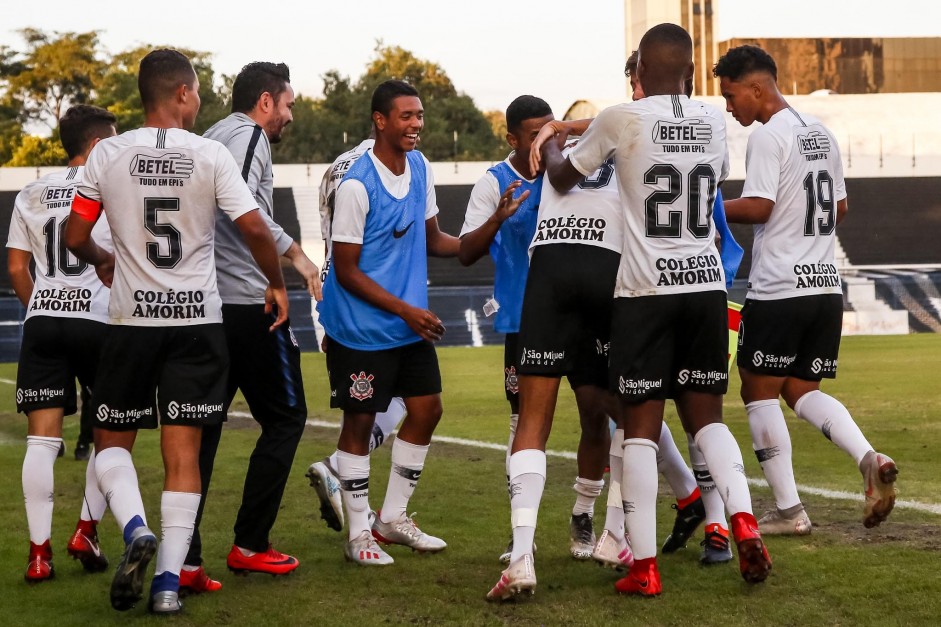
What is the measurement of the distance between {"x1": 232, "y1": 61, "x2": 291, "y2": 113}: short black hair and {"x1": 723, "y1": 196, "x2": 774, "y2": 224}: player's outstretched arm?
2138 mm

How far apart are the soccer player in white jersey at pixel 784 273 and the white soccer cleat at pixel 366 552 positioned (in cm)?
180

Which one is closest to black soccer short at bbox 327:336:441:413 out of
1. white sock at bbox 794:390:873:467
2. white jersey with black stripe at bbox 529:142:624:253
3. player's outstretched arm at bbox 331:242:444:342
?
player's outstretched arm at bbox 331:242:444:342

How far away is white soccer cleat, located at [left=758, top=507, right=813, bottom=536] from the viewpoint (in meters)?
5.73

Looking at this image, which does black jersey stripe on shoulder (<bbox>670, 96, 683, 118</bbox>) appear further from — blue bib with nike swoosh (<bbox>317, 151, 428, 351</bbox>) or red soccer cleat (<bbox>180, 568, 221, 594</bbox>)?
red soccer cleat (<bbox>180, 568, 221, 594</bbox>)

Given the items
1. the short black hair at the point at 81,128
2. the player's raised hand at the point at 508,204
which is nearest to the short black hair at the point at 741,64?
the player's raised hand at the point at 508,204

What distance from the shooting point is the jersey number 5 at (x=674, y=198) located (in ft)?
15.3

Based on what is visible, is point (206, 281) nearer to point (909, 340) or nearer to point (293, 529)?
point (293, 529)

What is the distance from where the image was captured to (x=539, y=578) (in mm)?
5047

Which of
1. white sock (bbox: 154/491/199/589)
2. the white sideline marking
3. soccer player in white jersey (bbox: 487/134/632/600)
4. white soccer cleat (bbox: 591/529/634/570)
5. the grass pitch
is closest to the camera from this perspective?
the grass pitch

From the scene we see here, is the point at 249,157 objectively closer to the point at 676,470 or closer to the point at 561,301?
the point at 561,301

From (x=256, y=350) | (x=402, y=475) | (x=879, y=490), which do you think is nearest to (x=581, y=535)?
(x=402, y=475)

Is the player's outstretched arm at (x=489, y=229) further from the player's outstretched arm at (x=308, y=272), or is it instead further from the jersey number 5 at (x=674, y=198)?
the player's outstretched arm at (x=308, y=272)

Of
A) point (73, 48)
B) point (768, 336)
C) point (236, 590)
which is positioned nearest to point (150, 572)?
point (236, 590)

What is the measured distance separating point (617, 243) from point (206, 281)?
1.62 m
